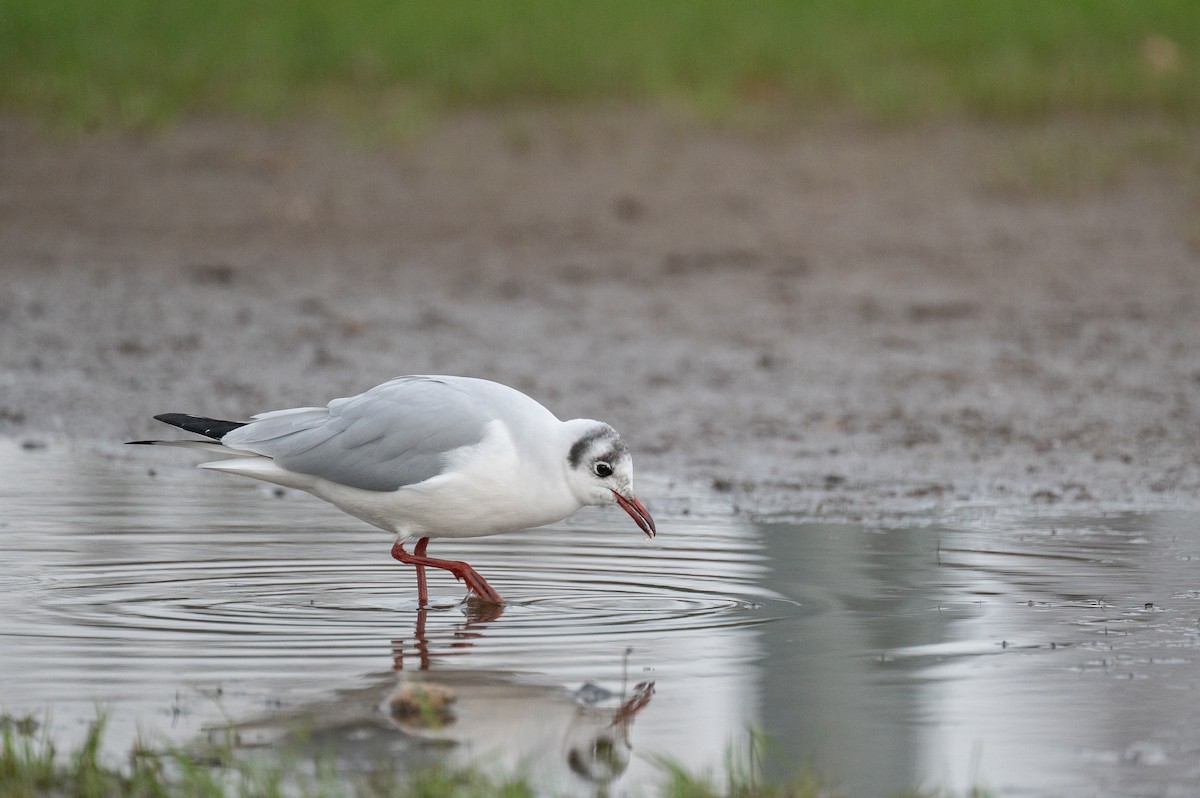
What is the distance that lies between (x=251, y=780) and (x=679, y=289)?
8.81m

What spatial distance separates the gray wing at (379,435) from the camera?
628 cm

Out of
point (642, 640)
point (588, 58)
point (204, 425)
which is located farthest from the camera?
point (588, 58)

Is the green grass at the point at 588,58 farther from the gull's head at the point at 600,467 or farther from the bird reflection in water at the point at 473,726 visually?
the bird reflection in water at the point at 473,726

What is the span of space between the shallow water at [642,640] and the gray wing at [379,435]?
394 millimetres

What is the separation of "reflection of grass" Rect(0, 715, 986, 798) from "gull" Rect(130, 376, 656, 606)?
2020mm

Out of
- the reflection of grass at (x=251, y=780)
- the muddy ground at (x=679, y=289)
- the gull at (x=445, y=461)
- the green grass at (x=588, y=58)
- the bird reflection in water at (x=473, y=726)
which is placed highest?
the green grass at (x=588, y=58)

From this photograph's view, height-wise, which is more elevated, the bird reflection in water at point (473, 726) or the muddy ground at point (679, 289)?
the muddy ground at point (679, 289)

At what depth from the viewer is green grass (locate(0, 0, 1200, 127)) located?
15906mm

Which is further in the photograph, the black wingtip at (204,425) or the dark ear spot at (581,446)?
the black wingtip at (204,425)

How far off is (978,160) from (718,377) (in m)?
5.24

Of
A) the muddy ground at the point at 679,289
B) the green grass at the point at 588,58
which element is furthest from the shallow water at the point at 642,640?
the green grass at the point at 588,58

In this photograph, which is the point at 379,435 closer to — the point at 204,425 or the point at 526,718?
the point at 204,425

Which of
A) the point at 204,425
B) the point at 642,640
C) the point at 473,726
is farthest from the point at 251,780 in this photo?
the point at 204,425

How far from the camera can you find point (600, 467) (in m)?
6.22
